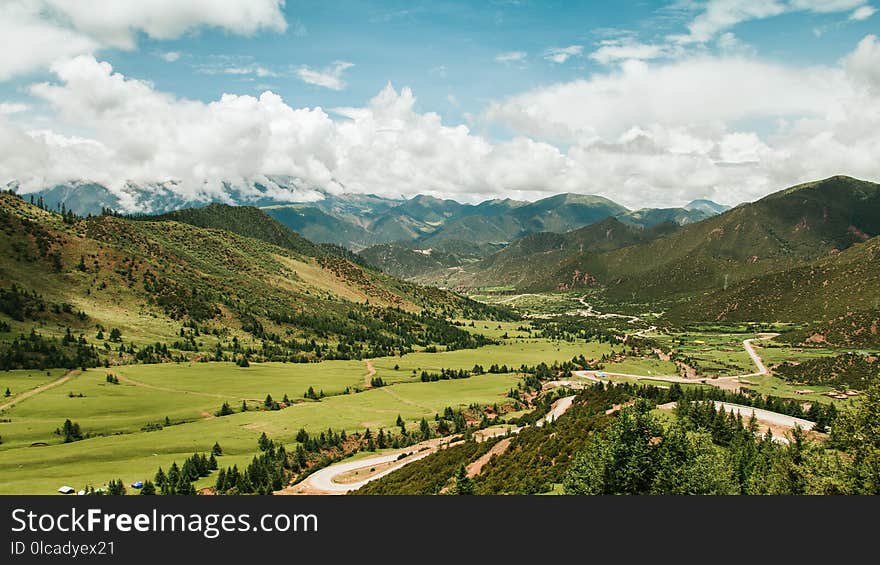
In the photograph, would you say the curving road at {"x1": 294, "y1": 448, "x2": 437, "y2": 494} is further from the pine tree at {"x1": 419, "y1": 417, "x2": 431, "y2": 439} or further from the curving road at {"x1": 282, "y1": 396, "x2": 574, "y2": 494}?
the pine tree at {"x1": 419, "y1": 417, "x2": 431, "y2": 439}

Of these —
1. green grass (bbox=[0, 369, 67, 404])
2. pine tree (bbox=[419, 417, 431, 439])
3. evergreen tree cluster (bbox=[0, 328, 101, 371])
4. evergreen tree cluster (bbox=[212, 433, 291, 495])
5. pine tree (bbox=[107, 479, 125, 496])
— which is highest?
evergreen tree cluster (bbox=[0, 328, 101, 371])

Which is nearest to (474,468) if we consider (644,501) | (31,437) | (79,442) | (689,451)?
(689,451)

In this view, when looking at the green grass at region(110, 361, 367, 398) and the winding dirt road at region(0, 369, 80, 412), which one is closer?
the winding dirt road at region(0, 369, 80, 412)

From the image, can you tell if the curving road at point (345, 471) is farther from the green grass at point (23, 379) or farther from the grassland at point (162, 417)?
the green grass at point (23, 379)

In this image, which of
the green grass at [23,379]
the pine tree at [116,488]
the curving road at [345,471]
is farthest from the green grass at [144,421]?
the curving road at [345,471]

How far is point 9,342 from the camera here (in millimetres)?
181000

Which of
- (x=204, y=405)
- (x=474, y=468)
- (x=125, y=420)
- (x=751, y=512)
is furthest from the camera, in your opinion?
(x=204, y=405)

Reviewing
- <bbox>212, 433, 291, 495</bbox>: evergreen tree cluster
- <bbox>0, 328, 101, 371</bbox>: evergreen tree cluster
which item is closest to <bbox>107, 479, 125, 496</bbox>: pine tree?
<bbox>212, 433, 291, 495</bbox>: evergreen tree cluster

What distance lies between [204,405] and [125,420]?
77.4ft

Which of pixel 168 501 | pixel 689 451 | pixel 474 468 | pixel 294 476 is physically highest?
pixel 168 501

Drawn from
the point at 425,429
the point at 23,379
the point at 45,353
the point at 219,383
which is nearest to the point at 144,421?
the point at 219,383

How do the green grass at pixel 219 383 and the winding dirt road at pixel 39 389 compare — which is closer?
the winding dirt road at pixel 39 389

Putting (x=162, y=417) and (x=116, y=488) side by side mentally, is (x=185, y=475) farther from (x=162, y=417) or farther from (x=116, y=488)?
(x=162, y=417)

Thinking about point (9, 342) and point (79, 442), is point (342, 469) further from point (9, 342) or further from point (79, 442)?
point (9, 342)
